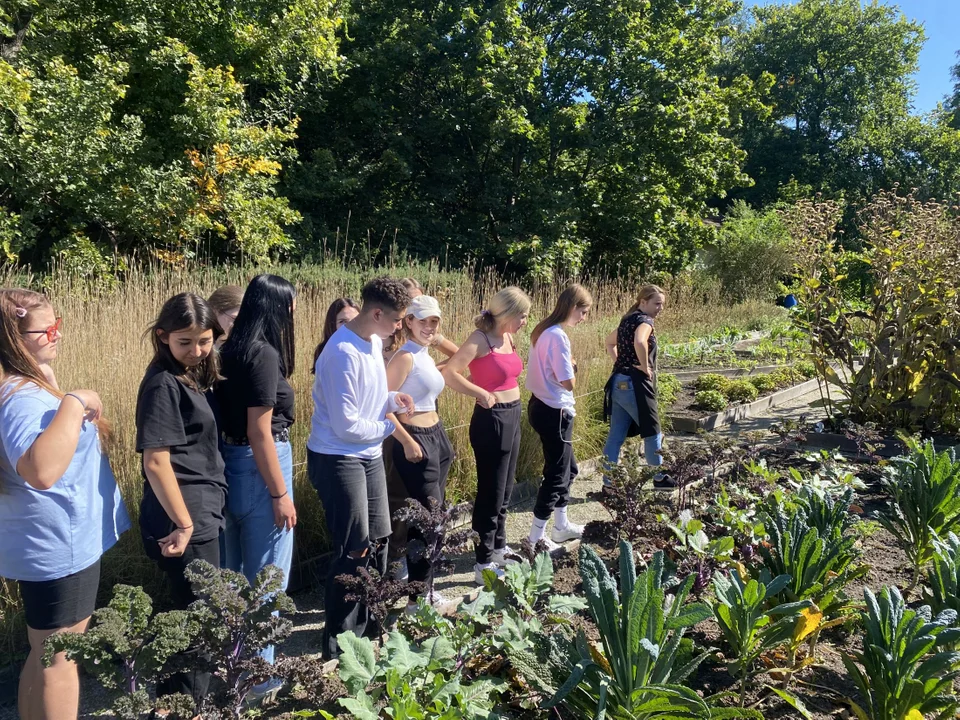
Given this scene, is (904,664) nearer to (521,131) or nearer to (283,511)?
(283,511)

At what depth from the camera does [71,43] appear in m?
11.5

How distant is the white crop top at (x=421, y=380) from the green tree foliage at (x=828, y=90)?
3444 centimetres

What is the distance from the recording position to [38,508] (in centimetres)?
235

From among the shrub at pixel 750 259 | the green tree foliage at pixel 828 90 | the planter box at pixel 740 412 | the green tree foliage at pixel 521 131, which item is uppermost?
the green tree foliage at pixel 828 90

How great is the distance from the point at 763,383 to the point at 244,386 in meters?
8.46

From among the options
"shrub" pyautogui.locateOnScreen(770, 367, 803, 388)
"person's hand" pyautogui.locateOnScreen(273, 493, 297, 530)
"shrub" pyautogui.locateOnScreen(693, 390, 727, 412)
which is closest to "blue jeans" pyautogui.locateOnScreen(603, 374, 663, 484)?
"shrub" pyautogui.locateOnScreen(693, 390, 727, 412)

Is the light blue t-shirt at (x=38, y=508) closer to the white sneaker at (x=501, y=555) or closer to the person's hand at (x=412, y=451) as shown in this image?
the person's hand at (x=412, y=451)

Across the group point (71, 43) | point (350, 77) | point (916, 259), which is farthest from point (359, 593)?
point (350, 77)

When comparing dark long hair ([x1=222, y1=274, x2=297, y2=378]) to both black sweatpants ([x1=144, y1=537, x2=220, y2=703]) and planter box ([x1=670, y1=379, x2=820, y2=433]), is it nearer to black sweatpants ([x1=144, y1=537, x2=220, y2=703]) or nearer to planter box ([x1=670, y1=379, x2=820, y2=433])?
black sweatpants ([x1=144, y1=537, x2=220, y2=703])

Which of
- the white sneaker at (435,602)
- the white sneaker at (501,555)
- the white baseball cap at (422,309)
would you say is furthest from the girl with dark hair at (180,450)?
the white sneaker at (501,555)

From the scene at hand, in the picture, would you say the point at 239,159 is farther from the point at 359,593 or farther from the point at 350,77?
the point at 359,593

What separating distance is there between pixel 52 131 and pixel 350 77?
8882mm

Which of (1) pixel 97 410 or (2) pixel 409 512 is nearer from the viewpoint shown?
(1) pixel 97 410

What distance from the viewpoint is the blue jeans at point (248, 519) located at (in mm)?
3041
